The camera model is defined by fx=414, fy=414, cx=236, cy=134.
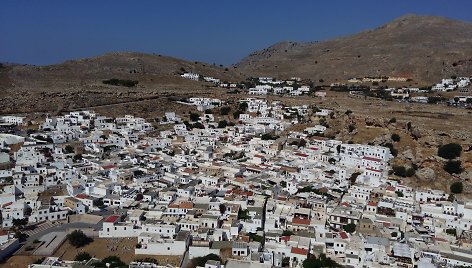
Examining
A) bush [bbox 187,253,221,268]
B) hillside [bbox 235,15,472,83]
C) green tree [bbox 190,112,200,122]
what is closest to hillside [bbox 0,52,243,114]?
green tree [bbox 190,112,200,122]

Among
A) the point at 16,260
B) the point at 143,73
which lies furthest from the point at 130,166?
the point at 143,73

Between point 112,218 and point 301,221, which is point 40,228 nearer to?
point 112,218

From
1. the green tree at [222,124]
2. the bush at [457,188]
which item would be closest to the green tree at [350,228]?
the bush at [457,188]

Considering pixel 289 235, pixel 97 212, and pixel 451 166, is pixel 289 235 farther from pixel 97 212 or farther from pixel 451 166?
pixel 451 166

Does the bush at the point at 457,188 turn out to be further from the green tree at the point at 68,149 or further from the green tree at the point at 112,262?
the green tree at the point at 68,149

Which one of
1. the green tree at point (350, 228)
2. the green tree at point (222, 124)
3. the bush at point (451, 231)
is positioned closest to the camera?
the green tree at point (350, 228)

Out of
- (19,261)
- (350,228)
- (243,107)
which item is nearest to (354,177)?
(350,228)
